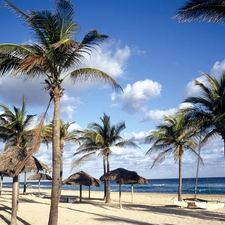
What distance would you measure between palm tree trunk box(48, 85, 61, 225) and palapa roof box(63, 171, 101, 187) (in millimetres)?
15202

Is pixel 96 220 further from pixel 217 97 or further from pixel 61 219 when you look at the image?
pixel 217 97

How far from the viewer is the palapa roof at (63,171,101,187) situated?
2311cm

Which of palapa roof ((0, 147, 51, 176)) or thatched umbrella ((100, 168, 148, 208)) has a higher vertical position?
palapa roof ((0, 147, 51, 176))

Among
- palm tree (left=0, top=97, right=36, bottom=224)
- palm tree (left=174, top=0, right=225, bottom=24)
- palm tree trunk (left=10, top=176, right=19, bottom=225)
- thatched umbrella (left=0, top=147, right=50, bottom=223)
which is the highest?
palm tree (left=174, top=0, right=225, bottom=24)

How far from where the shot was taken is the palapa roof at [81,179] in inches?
910

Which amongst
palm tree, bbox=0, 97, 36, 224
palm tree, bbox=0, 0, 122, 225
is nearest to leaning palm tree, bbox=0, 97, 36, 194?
palm tree, bbox=0, 97, 36, 224

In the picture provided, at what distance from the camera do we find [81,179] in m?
23.4

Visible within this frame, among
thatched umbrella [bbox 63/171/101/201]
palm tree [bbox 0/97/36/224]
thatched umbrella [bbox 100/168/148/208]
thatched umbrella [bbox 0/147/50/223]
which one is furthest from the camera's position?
thatched umbrella [bbox 63/171/101/201]

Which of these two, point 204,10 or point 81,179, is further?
point 81,179

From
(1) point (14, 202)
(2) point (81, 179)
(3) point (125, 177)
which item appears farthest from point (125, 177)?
(1) point (14, 202)

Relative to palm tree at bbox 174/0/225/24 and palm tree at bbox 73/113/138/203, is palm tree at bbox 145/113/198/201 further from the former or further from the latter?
palm tree at bbox 174/0/225/24

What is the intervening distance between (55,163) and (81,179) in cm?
1584

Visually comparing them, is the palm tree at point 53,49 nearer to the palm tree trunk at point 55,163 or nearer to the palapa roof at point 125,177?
the palm tree trunk at point 55,163

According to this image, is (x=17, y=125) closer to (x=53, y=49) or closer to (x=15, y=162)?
(x=15, y=162)
